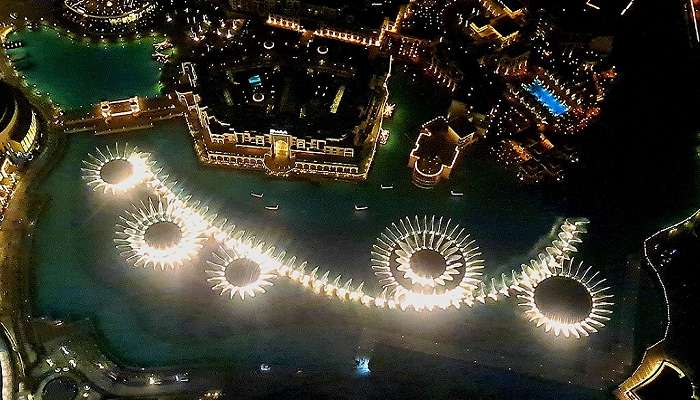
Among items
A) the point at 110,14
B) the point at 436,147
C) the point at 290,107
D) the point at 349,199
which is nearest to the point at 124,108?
the point at 110,14

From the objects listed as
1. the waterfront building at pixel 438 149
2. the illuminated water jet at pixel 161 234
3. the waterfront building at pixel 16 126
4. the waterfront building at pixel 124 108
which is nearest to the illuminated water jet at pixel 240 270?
the illuminated water jet at pixel 161 234

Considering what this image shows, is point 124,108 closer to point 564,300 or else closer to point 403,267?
point 403,267

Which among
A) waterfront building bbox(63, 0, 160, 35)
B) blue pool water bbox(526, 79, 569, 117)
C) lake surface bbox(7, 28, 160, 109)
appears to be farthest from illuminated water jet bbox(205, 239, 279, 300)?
waterfront building bbox(63, 0, 160, 35)

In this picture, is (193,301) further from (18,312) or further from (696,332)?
(696,332)

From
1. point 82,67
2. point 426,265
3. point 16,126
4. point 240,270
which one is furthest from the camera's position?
point 82,67

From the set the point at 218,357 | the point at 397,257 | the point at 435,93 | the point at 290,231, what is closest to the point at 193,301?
the point at 218,357

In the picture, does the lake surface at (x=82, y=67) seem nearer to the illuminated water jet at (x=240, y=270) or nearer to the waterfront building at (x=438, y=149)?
the illuminated water jet at (x=240, y=270)
